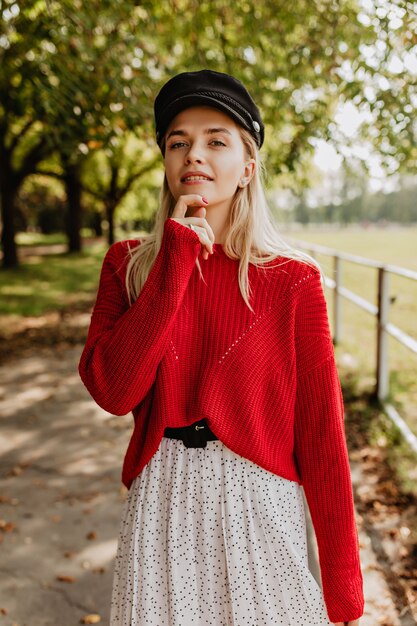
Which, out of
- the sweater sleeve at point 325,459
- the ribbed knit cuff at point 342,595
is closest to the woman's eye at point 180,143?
the sweater sleeve at point 325,459

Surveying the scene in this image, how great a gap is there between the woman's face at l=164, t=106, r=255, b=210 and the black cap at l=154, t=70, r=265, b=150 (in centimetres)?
3

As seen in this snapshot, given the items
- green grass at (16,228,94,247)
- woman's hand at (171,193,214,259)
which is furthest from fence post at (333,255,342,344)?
green grass at (16,228,94,247)

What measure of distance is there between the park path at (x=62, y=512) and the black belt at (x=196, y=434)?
1.80m

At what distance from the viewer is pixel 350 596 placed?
1584 mm

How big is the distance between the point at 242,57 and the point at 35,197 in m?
39.3

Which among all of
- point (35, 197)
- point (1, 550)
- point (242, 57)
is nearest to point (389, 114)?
point (242, 57)

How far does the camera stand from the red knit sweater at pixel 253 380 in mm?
1566

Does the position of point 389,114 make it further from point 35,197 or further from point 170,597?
point 35,197

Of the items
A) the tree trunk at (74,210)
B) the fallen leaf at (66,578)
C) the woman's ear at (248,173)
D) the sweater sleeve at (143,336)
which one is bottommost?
the fallen leaf at (66,578)

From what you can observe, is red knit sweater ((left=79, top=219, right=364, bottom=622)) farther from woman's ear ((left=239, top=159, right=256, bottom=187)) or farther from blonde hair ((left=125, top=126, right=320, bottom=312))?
woman's ear ((left=239, top=159, right=256, bottom=187))

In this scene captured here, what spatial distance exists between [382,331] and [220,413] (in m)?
4.26

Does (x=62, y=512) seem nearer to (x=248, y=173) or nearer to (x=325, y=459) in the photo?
(x=325, y=459)

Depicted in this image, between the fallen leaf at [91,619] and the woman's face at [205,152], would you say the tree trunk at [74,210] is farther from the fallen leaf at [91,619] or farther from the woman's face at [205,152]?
the woman's face at [205,152]

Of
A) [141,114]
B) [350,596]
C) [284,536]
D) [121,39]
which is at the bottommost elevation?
[350,596]
